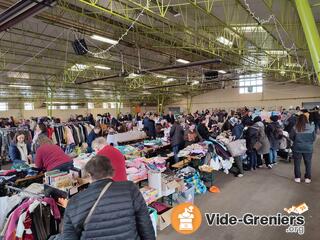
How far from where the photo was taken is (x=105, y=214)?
1.53 metres

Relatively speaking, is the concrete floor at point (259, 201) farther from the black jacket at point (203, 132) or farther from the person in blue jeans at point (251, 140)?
the black jacket at point (203, 132)

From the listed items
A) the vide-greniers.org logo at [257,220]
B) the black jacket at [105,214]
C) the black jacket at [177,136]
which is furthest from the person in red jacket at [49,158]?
the black jacket at [177,136]

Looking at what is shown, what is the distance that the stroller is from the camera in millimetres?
6543

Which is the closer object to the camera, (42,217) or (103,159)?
(103,159)

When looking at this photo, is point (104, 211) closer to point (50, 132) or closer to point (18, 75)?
point (50, 132)

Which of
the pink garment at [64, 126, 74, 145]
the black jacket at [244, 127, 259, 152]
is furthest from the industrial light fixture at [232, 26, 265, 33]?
the pink garment at [64, 126, 74, 145]

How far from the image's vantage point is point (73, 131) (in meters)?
8.56

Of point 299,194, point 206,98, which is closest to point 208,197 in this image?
point 299,194

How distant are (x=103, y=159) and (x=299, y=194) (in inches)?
162

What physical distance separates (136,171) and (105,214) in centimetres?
216

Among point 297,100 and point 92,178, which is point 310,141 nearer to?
point 92,178

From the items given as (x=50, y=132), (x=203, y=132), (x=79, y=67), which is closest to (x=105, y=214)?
(x=203, y=132)

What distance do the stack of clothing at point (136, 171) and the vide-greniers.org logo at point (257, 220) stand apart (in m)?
1.17

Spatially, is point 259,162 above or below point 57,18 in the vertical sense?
below
